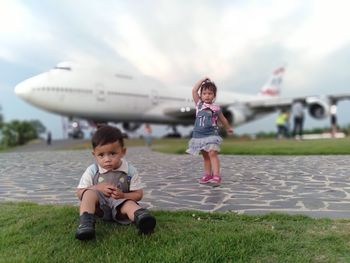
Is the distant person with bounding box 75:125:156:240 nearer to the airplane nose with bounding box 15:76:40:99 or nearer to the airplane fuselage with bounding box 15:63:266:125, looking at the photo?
the airplane fuselage with bounding box 15:63:266:125

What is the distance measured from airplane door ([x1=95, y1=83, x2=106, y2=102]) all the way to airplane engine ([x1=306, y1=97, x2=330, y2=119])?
12452 millimetres

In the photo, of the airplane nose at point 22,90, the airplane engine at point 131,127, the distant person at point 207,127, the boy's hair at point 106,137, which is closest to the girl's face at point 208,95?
the distant person at point 207,127

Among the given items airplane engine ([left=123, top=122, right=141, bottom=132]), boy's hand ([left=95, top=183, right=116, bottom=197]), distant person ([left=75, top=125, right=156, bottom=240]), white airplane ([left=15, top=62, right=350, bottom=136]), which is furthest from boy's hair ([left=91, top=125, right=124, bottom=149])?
airplane engine ([left=123, top=122, right=141, bottom=132])

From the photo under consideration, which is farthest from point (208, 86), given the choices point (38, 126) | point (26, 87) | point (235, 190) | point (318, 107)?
point (38, 126)

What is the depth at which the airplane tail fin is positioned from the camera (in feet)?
145

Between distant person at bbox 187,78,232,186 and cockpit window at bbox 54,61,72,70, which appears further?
cockpit window at bbox 54,61,72,70

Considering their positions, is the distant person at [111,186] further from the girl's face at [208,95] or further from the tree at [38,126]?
the tree at [38,126]

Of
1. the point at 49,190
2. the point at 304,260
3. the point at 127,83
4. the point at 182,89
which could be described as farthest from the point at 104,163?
the point at 182,89

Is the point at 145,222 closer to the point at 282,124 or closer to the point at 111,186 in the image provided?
the point at 111,186

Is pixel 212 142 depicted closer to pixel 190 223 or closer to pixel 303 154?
pixel 190 223

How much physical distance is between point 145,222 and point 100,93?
2286cm

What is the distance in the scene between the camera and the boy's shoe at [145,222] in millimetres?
2881

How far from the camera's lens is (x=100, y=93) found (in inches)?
993

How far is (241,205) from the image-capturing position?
13.5 feet
